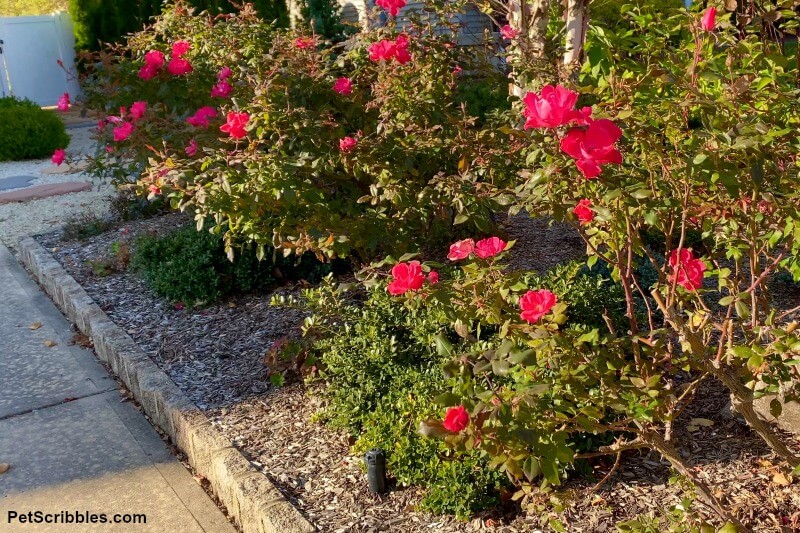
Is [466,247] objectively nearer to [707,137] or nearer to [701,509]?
[707,137]

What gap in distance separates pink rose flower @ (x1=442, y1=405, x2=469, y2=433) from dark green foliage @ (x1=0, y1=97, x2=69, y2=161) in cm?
1033

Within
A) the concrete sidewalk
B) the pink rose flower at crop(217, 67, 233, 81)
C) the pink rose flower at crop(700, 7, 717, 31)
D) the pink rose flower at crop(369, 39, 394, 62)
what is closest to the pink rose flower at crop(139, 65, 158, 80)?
the pink rose flower at crop(217, 67, 233, 81)

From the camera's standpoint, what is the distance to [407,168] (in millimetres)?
3814

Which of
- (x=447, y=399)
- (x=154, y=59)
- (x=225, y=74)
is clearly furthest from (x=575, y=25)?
(x=447, y=399)

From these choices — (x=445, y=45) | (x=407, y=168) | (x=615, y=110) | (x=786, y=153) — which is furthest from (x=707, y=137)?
(x=445, y=45)

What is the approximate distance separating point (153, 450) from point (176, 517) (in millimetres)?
568

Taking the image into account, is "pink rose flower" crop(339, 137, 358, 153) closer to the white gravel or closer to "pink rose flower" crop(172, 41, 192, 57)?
"pink rose flower" crop(172, 41, 192, 57)

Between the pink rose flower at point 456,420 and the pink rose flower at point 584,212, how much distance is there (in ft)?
2.34

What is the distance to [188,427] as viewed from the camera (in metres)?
3.34

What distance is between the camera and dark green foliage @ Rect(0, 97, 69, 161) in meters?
10.7

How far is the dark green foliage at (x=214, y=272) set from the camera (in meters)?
4.69

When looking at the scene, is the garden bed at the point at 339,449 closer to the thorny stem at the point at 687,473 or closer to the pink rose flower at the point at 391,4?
the thorny stem at the point at 687,473

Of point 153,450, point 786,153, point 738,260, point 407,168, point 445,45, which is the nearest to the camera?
point 786,153

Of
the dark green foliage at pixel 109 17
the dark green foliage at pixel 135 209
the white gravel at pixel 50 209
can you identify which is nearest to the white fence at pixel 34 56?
the dark green foliage at pixel 109 17
